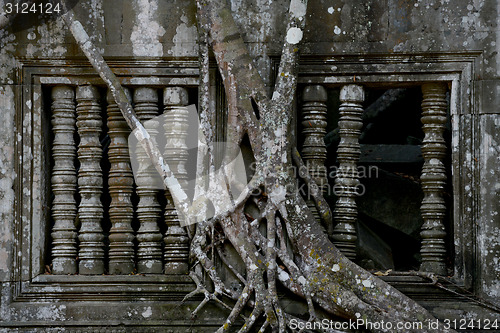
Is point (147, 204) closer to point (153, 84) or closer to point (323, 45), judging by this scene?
point (153, 84)

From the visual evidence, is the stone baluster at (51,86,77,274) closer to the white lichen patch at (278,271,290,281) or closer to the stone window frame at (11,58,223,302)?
the stone window frame at (11,58,223,302)

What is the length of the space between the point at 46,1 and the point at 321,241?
96.9 inches

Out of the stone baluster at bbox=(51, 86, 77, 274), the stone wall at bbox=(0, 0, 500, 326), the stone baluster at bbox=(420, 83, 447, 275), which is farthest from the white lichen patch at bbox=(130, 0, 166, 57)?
the stone baluster at bbox=(420, 83, 447, 275)

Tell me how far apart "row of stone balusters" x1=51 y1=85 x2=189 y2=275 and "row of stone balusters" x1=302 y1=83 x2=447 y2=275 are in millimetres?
876

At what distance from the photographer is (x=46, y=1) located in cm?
436

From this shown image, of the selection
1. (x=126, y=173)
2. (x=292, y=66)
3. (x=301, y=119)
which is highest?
(x=292, y=66)

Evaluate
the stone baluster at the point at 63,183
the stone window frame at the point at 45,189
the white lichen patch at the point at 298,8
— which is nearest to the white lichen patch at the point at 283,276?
the stone window frame at the point at 45,189

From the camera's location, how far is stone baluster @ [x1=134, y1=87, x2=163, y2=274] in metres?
4.31

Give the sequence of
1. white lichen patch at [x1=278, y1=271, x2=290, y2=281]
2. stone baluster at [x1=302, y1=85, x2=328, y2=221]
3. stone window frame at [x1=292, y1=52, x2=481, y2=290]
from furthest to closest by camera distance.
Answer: stone baluster at [x1=302, y1=85, x2=328, y2=221] < stone window frame at [x1=292, y1=52, x2=481, y2=290] < white lichen patch at [x1=278, y1=271, x2=290, y2=281]

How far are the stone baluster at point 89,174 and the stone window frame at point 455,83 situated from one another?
1304mm

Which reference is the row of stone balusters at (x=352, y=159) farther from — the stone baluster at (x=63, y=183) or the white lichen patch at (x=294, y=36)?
the stone baluster at (x=63, y=183)

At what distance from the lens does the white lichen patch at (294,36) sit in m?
4.07

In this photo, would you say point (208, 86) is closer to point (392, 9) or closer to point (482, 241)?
point (392, 9)

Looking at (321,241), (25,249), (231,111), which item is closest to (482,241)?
(321,241)
